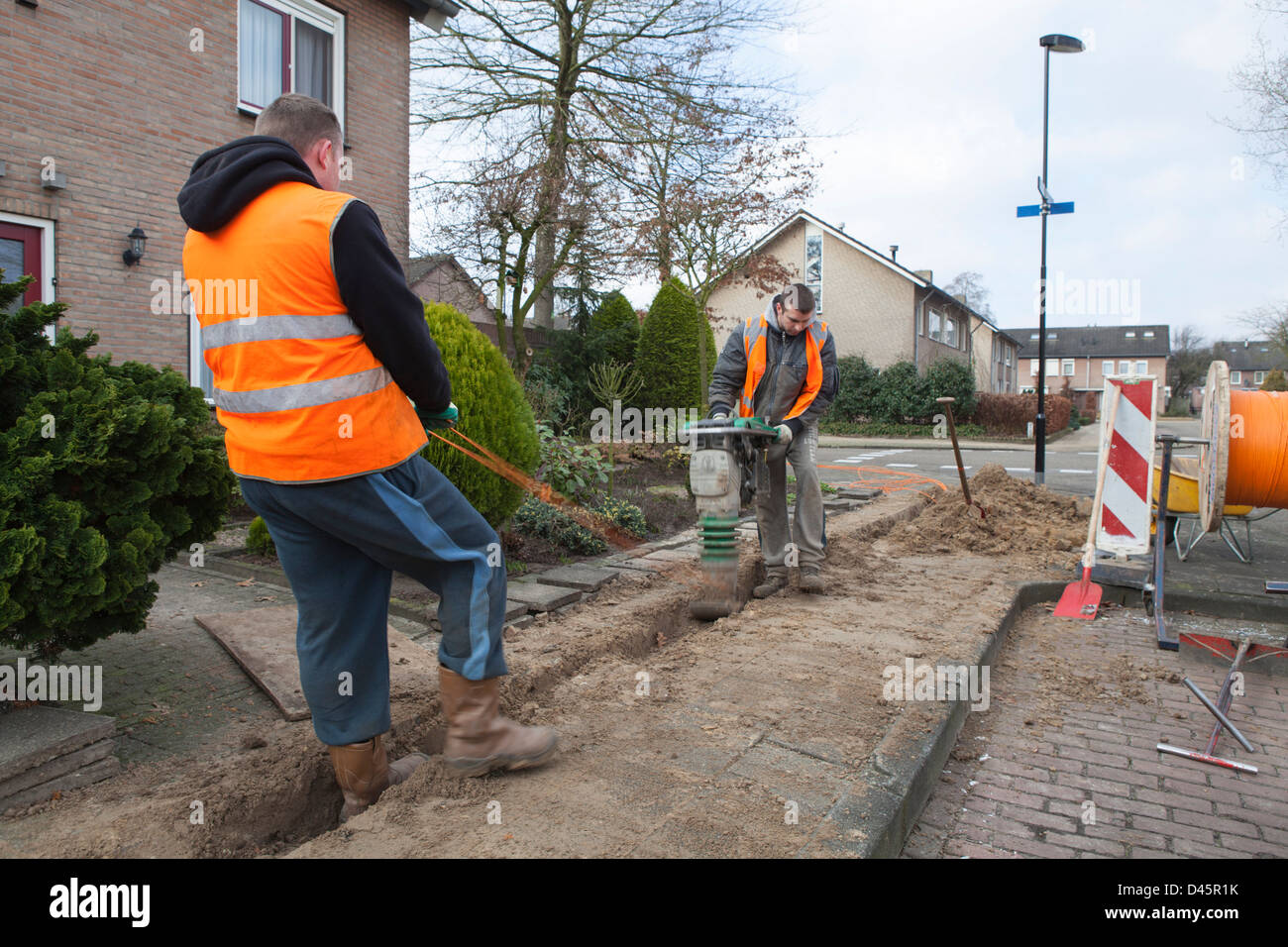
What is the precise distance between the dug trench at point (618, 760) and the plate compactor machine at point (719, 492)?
0.54 ft

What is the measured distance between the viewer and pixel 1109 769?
332cm

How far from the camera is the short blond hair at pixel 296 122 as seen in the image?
243 cm

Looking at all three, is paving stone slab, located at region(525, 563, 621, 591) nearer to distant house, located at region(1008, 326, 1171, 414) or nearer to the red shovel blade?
the red shovel blade

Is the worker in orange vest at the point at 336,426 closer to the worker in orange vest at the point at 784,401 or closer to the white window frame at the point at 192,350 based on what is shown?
the worker in orange vest at the point at 784,401

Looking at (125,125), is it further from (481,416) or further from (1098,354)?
(1098,354)

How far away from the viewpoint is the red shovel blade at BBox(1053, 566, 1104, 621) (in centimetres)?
565

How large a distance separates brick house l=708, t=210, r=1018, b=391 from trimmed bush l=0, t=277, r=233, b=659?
29.5 m

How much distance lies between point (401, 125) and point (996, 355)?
46.0 m

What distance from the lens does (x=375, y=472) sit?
235cm

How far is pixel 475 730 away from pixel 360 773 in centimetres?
40

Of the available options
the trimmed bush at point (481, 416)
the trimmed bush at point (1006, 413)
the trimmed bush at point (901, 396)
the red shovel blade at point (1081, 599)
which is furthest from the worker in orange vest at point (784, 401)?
the trimmed bush at point (1006, 413)

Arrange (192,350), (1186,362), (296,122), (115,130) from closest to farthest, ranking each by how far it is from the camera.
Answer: (296,122) < (115,130) < (192,350) < (1186,362)

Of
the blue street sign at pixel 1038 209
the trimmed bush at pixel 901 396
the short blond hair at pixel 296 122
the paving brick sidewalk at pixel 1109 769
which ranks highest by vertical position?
the blue street sign at pixel 1038 209

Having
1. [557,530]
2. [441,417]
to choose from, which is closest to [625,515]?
[557,530]
